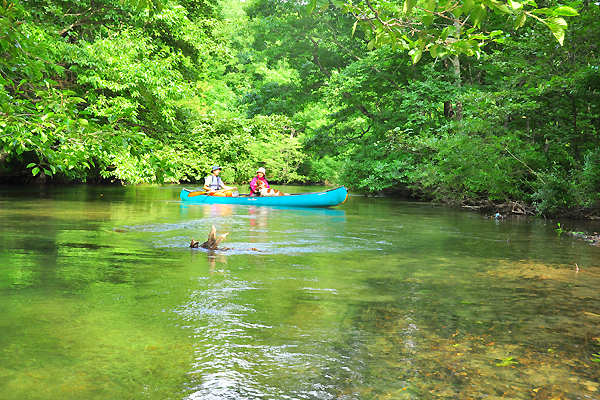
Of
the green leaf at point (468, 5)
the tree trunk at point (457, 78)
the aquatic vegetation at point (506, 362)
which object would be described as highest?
the tree trunk at point (457, 78)

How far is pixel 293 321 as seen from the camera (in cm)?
510

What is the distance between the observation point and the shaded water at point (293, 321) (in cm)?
370

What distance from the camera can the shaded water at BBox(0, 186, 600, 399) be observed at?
3703 millimetres

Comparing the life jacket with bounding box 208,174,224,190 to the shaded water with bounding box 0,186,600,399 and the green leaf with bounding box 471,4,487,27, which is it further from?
the green leaf with bounding box 471,4,487,27

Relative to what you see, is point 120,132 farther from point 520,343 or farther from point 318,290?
point 520,343

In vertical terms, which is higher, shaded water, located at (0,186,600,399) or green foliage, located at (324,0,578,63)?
green foliage, located at (324,0,578,63)

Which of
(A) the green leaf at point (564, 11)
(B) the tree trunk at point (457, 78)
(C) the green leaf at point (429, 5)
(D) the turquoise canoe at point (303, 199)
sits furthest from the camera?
(B) the tree trunk at point (457, 78)

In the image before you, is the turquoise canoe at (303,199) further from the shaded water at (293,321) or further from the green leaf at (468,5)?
the green leaf at (468,5)

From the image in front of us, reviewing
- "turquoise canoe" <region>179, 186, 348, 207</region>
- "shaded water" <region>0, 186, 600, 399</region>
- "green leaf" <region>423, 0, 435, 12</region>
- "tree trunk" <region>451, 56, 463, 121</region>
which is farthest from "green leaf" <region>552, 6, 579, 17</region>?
"tree trunk" <region>451, 56, 463, 121</region>

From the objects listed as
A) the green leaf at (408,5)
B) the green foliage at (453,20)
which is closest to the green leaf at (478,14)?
the green foliage at (453,20)

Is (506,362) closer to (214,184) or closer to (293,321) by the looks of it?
(293,321)

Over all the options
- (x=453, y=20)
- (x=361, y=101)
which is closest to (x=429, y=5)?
(x=453, y=20)

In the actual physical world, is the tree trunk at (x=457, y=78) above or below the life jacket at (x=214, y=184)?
above

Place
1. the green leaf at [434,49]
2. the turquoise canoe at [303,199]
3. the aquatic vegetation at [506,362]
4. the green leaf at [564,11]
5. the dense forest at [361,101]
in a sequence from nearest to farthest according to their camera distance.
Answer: the green leaf at [564,11]
the green leaf at [434,49]
the aquatic vegetation at [506,362]
the dense forest at [361,101]
the turquoise canoe at [303,199]
